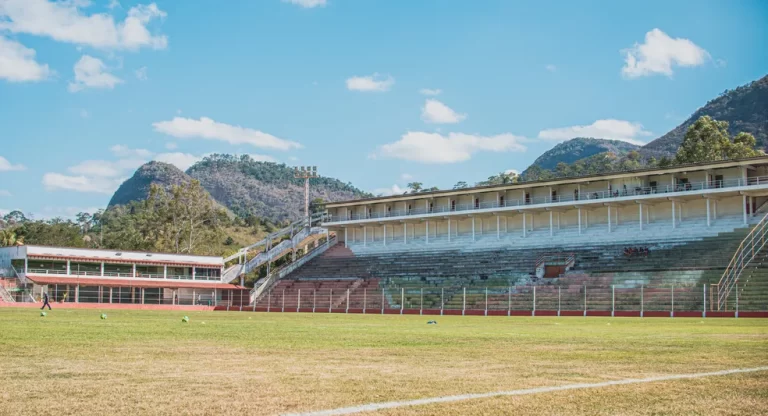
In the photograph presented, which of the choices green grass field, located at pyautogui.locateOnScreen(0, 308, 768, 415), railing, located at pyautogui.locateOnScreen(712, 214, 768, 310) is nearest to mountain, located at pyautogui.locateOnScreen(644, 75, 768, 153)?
railing, located at pyautogui.locateOnScreen(712, 214, 768, 310)

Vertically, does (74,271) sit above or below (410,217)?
below

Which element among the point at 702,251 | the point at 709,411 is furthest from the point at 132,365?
the point at 702,251

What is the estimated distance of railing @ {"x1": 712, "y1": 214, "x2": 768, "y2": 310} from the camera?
1562 inches

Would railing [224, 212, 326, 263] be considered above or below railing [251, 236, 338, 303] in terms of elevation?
above

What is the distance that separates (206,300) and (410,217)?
18816 millimetres

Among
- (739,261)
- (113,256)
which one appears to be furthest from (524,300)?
(113,256)

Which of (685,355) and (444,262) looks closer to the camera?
(685,355)

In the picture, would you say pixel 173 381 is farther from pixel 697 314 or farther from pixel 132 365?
pixel 697 314

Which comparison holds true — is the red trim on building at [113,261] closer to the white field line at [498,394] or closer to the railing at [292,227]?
the railing at [292,227]

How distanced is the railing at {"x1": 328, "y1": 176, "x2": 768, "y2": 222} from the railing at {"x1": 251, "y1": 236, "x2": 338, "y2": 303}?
303 cm

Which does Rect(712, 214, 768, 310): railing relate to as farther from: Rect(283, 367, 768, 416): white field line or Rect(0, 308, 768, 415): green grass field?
Rect(283, 367, 768, 416): white field line

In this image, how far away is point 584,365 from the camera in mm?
9906

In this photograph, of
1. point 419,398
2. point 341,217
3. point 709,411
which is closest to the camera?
point 709,411

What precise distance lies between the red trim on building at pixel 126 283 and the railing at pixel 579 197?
13.7 meters
